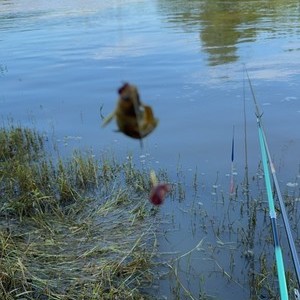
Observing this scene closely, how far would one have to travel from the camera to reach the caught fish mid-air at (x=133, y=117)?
3.77 feet

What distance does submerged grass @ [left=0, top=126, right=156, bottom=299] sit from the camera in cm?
472

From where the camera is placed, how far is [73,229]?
5809 millimetres

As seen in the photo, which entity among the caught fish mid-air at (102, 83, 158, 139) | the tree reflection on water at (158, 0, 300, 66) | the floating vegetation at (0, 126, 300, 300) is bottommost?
the floating vegetation at (0, 126, 300, 300)

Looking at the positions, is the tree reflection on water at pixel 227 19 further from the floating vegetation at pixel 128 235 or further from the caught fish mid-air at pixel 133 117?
the caught fish mid-air at pixel 133 117

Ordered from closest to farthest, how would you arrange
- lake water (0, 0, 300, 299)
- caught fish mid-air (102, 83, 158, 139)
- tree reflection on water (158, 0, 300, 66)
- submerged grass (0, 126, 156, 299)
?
caught fish mid-air (102, 83, 158, 139), submerged grass (0, 126, 156, 299), lake water (0, 0, 300, 299), tree reflection on water (158, 0, 300, 66)

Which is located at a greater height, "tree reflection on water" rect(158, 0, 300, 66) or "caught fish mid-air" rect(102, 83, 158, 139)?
"caught fish mid-air" rect(102, 83, 158, 139)

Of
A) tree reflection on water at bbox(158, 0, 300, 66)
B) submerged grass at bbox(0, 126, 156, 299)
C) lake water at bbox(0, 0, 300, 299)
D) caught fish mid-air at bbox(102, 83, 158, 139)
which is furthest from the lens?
tree reflection on water at bbox(158, 0, 300, 66)

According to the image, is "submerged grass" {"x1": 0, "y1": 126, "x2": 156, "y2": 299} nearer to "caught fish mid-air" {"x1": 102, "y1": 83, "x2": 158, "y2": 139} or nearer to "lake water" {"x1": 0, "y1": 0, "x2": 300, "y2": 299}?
"lake water" {"x1": 0, "y1": 0, "x2": 300, "y2": 299}

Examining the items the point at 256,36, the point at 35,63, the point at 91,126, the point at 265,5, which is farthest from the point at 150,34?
the point at 91,126

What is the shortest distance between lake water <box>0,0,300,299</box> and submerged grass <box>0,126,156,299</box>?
0.43 meters

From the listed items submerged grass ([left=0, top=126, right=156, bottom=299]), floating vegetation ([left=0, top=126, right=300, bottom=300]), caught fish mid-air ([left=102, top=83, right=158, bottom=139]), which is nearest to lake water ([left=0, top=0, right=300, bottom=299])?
floating vegetation ([left=0, top=126, right=300, bottom=300])

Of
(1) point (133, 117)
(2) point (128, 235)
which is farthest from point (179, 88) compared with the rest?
(1) point (133, 117)

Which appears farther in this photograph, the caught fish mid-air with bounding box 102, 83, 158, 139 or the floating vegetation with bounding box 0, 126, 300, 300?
the floating vegetation with bounding box 0, 126, 300, 300

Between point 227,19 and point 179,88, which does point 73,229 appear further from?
point 227,19
